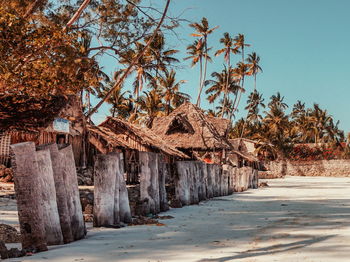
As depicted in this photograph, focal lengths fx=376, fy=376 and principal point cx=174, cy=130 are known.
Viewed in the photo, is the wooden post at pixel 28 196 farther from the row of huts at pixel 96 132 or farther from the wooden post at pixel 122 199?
the row of huts at pixel 96 132

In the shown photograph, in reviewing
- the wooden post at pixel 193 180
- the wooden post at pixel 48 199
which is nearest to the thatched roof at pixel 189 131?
the wooden post at pixel 193 180

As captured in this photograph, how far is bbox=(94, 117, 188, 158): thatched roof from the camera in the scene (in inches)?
803

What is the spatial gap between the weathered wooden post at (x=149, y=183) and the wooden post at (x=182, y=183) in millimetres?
1672

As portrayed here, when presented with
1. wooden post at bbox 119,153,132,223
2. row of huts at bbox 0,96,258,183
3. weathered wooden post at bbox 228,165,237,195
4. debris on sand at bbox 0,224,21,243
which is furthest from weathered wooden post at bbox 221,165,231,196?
debris on sand at bbox 0,224,21,243

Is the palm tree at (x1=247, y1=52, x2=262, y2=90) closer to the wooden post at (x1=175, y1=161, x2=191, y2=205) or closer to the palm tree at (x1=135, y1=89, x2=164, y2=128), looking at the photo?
the palm tree at (x1=135, y1=89, x2=164, y2=128)

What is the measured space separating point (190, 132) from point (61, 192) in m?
20.7

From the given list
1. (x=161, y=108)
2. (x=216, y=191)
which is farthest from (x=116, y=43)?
(x=161, y=108)

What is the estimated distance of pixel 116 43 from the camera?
10.8 meters

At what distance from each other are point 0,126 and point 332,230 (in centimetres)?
927

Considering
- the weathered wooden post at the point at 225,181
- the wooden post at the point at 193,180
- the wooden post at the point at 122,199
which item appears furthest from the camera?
the weathered wooden post at the point at 225,181

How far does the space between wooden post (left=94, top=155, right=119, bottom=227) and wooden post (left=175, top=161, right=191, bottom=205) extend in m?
3.95

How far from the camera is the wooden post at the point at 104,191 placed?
19.2 feet

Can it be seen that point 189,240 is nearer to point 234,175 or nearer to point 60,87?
point 60,87

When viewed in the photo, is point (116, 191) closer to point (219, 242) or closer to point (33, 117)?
point (219, 242)
